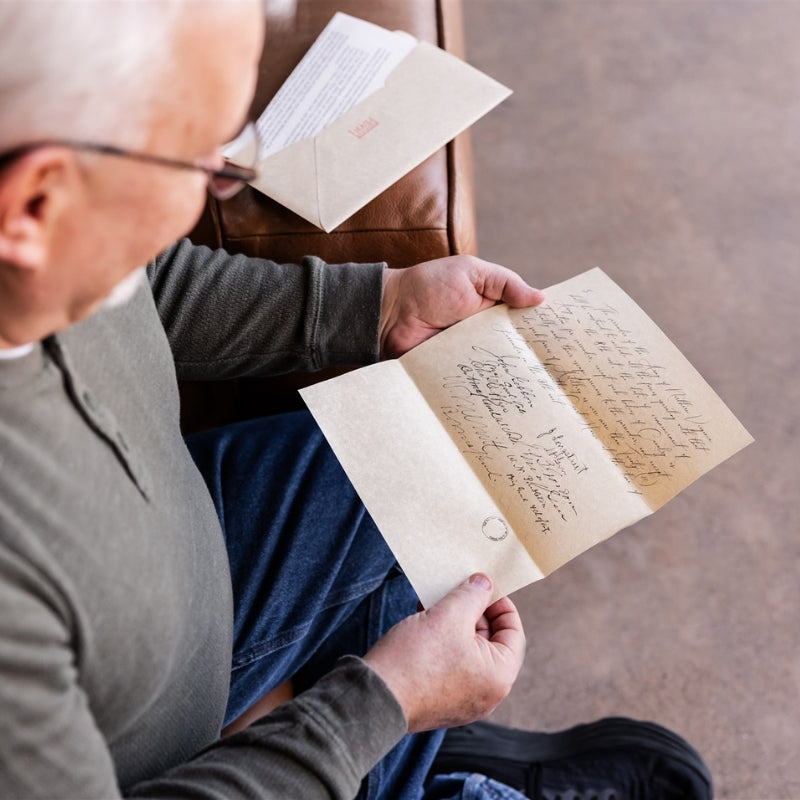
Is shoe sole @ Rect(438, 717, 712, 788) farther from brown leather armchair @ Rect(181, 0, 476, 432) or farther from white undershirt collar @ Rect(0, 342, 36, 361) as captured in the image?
white undershirt collar @ Rect(0, 342, 36, 361)

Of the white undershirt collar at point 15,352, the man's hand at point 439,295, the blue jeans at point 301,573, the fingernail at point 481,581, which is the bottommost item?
the blue jeans at point 301,573

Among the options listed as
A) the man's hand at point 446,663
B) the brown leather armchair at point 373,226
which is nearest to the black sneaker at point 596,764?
the man's hand at point 446,663

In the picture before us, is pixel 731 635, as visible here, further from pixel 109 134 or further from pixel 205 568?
pixel 109 134

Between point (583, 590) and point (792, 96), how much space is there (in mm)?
1223

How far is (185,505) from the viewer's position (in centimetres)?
67

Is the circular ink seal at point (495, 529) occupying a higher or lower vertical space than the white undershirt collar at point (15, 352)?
lower

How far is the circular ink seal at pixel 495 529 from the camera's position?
745 mm

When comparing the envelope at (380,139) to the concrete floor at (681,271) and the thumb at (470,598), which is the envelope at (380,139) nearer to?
the thumb at (470,598)

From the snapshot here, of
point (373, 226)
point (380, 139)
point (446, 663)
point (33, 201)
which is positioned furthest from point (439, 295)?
point (33, 201)

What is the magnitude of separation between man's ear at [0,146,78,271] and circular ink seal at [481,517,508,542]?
442mm

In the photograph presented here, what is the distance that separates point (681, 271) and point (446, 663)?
1104 millimetres

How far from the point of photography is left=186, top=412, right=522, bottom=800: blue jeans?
2.62 ft

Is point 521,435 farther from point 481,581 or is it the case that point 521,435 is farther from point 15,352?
point 15,352

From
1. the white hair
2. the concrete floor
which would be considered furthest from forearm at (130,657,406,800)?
the concrete floor
